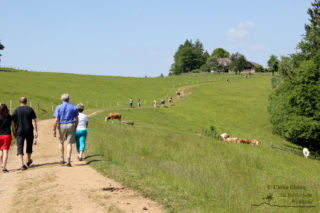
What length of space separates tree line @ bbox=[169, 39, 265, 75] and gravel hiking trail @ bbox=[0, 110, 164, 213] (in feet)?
357

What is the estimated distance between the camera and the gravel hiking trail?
6613 mm

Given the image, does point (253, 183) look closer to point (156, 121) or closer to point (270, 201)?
point (270, 201)

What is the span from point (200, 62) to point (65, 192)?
147 meters

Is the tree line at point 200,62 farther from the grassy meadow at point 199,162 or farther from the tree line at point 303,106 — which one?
the tree line at point 303,106

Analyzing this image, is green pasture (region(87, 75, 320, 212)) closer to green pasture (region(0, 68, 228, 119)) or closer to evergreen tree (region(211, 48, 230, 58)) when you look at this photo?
green pasture (region(0, 68, 228, 119))

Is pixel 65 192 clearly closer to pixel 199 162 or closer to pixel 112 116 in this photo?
pixel 199 162

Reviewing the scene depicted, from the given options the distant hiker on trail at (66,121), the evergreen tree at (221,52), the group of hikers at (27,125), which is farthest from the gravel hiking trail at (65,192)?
the evergreen tree at (221,52)

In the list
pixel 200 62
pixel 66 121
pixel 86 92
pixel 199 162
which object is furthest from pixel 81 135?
pixel 200 62

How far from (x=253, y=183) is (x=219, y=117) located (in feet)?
129

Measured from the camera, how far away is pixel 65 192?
7.58 meters

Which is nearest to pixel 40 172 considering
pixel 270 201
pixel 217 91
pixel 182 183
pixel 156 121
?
pixel 182 183

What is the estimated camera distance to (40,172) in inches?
380

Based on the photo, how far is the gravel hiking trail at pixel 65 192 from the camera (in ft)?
21.7

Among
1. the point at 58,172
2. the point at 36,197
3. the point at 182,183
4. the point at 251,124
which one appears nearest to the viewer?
the point at 36,197
